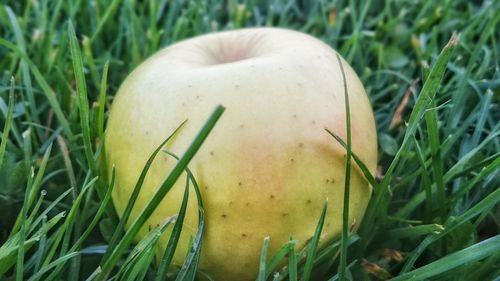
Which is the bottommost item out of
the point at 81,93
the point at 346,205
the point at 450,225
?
the point at 450,225

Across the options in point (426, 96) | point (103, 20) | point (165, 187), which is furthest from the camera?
point (103, 20)

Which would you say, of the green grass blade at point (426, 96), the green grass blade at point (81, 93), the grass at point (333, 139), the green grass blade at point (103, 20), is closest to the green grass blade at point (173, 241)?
the grass at point (333, 139)

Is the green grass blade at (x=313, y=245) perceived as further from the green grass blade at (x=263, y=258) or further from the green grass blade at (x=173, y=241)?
the green grass blade at (x=173, y=241)

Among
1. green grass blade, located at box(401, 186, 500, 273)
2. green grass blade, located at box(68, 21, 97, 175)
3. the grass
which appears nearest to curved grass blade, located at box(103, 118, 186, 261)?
the grass

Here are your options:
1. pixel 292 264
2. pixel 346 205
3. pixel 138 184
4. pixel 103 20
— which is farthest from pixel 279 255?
pixel 103 20

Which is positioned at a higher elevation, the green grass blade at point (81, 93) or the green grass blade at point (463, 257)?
the green grass blade at point (81, 93)

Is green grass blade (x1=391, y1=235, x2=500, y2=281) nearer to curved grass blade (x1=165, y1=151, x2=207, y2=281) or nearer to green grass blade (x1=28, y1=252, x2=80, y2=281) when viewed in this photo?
curved grass blade (x1=165, y1=151, x2=207, y2=281)

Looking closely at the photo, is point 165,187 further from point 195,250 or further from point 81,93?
point 81,93
